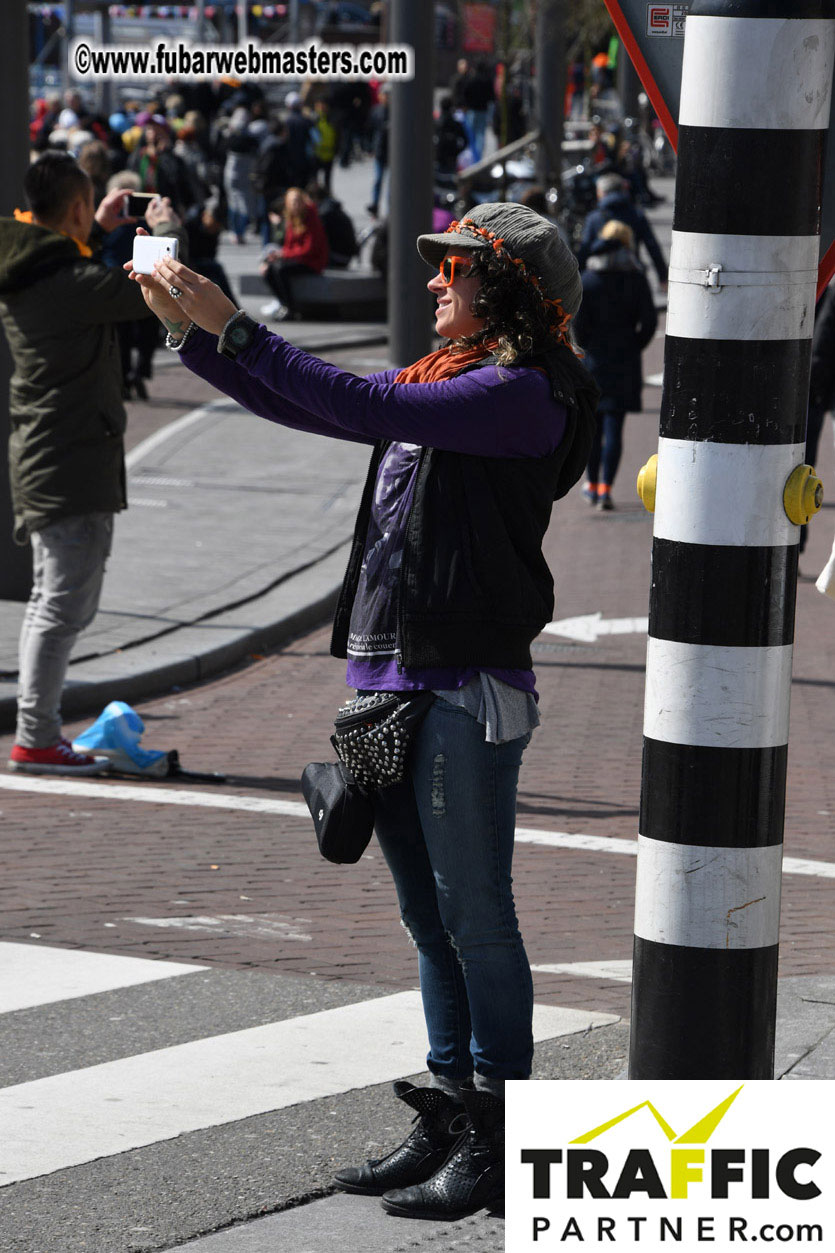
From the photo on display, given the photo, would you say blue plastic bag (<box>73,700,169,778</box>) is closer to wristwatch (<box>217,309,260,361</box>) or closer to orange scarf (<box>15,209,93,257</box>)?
orange scarf (<box>15,209,93,257</box>)

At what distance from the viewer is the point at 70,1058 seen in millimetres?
4621

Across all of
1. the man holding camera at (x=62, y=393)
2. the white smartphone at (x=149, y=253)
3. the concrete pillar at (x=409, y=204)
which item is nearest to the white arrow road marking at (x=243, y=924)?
the man holding camera at (x=62, y=393)

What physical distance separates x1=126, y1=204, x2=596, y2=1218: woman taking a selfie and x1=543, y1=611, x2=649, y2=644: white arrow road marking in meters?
6.57

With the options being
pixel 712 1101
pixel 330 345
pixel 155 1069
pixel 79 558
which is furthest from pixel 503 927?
pixel 330 345

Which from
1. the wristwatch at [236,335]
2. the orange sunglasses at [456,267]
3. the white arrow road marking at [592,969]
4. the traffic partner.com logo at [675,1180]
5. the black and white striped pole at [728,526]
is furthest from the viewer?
the white arrow road marking at [592,969]

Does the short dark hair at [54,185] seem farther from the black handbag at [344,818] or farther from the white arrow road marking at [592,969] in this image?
the black handbag at [344,818]

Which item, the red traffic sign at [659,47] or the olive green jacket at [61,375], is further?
the olive green jacket at [61,375]

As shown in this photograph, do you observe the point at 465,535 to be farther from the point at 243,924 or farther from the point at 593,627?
the point at 593,627

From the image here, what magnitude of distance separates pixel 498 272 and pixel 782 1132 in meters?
1.56

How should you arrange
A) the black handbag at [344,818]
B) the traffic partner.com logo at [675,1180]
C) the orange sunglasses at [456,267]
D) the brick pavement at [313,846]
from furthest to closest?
the brick pavement at [313,846], the black handbag at [344,818], the orange sunglasses at [456,267], the traffic partner.com logo at [675,1180]

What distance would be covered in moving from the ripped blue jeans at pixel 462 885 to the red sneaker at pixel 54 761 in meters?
3.94

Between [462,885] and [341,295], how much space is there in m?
18.1

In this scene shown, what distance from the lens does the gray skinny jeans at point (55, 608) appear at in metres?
7.35

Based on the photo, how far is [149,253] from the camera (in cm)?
356
